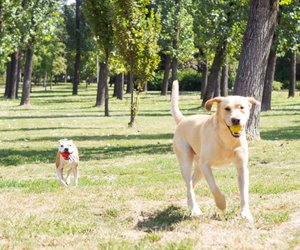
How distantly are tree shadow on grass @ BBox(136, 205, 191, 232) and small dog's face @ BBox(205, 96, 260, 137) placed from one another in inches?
44.7

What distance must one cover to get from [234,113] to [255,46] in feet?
30.3

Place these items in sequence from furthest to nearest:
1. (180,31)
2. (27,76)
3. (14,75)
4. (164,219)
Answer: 1. (14,75)
2. (180,31)
3. (27,76)
4. (164,219)

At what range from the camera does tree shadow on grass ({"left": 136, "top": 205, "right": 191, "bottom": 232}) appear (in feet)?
18.0

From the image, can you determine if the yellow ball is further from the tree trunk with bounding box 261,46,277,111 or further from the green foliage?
the green foliage

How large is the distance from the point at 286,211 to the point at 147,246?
1967mm

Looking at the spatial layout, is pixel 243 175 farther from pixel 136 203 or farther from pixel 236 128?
pixel 136 203

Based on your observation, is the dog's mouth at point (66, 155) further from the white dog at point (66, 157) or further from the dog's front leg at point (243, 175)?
the dog's front leg at point (243, 175)

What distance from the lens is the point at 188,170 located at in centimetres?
621

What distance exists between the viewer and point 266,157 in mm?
11891

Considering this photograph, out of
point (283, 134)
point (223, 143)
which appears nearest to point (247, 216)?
point (223, 143)

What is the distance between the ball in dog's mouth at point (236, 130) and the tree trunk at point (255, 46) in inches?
354

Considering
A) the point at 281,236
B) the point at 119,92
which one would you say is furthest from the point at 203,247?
the point at 119,92

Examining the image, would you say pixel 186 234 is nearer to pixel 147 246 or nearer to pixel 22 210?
pixel 147 246

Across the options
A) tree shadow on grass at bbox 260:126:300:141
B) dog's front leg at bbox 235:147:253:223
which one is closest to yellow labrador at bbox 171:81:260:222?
dog's front leg at bbox 235:147:253:223
